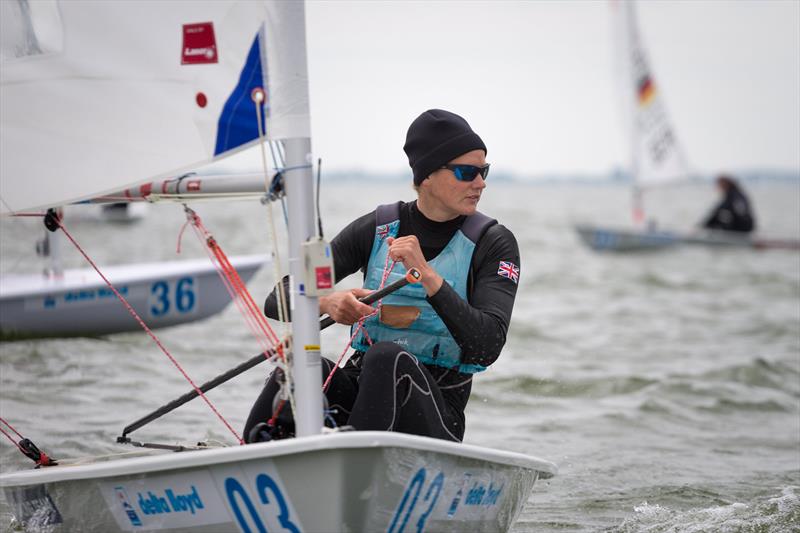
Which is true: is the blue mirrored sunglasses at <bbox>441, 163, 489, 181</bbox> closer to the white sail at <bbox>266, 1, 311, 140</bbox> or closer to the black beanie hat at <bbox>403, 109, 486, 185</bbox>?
the black beanie hat at <bbox>403, 109, 486, 185</bbox>

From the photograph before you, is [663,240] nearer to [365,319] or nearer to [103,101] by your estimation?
[365,319]

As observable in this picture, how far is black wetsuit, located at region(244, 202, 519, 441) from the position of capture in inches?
125

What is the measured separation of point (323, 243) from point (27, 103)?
3.78 feet

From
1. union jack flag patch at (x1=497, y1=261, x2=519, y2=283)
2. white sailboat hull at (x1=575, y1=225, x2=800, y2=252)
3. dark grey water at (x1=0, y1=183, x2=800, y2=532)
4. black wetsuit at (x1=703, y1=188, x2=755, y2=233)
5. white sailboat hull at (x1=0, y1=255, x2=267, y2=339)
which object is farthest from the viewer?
black wetsuit at (x1=703, y1=188, x2=755, y2=233)

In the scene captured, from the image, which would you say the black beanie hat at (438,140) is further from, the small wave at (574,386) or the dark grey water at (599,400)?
the small wave at (574,386)

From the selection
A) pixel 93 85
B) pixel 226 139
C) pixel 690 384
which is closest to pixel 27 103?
pixel 93 85

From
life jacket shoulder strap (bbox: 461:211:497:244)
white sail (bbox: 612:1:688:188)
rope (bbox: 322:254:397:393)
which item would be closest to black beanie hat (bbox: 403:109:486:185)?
life jacket shoulder strap (bbox: 461:211:497:244)

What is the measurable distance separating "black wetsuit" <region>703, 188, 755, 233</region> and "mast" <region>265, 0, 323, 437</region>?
59.0 ft

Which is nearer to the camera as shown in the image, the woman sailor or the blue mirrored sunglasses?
the woman sailor

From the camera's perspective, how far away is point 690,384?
7.94 metres

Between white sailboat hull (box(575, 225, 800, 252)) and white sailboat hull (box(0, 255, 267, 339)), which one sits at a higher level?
white sailboat hull (box(0, 255, 267, 339))

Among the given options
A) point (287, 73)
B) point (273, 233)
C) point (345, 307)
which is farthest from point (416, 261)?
point (287, 73)

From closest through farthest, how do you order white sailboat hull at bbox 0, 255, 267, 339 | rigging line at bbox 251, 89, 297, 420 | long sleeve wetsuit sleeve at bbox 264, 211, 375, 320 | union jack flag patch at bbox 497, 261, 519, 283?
rigging line at bbox 251, 89, 297, 420 < union jack flag patch at bbox 497, 261, 519, 283 < long sleeve wetsuit sleeve at bbox 264, 211, 375, 320 < white sailboat hull at bbox 0, 255, 267, 339

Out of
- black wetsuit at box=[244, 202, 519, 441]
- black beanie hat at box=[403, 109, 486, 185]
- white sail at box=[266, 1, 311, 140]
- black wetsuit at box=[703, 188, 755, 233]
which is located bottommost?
black wetsuit at box=[703, 188, 755, 233]
